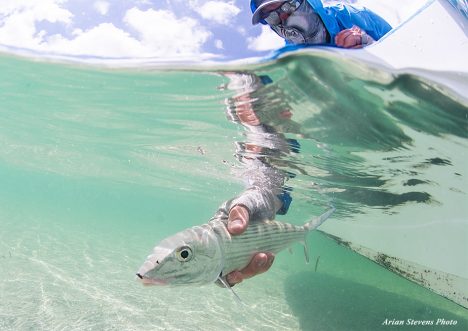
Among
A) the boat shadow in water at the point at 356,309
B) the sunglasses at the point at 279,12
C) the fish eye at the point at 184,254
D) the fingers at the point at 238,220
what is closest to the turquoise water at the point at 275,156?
the boat shadow in water at the point at 356,309

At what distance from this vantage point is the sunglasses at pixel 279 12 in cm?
483

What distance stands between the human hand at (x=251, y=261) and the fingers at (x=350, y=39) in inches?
116

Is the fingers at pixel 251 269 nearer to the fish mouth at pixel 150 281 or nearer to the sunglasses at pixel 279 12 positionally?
the fish mouth at pixel 150 281

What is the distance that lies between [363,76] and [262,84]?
1.87 meters

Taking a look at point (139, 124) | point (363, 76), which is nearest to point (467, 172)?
point (363, 76)

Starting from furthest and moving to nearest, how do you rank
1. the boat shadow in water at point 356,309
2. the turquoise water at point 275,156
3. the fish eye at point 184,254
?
→ the boat shadow in water at point 356,309, the turquoise water at point 275,156, the fish eye at point 184,254

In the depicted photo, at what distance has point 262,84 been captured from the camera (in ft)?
21.2

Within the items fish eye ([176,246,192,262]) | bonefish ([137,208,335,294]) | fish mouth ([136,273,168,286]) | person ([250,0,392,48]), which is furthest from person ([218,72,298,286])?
person ([250,0,392,48])

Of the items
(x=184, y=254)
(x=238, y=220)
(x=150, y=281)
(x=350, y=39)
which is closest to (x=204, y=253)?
(x=184, y=254)

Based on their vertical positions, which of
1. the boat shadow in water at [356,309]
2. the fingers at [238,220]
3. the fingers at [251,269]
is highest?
the fingers at [238,220]

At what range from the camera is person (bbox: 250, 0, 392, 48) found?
190 inches

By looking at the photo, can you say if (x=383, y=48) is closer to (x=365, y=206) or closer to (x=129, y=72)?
(x=129, y=72)

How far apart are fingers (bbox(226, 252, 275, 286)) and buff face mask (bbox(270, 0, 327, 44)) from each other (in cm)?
331

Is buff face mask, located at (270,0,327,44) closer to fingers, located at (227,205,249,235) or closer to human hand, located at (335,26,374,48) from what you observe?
human hand, located at (335,26,374,48)
